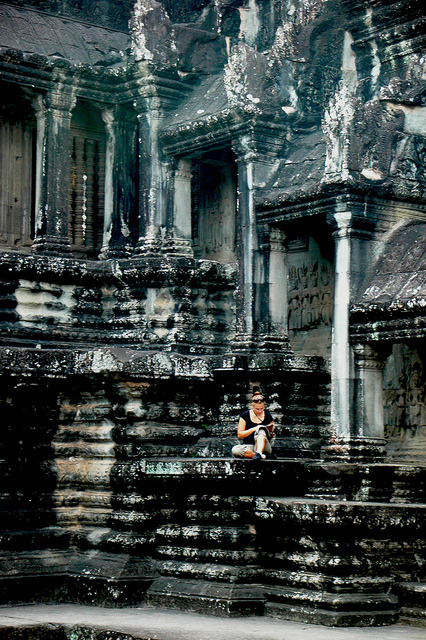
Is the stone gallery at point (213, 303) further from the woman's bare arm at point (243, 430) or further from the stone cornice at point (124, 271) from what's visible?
the woman's bare arm at point (243, 430)

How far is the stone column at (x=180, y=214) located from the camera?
52.8ft

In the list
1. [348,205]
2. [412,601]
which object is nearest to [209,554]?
[412,601]

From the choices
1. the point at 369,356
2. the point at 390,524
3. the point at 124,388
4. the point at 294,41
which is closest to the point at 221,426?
the point at 124,388

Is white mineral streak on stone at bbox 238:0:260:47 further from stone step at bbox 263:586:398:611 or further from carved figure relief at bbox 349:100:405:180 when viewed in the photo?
stone step at bbox 263:586:398:611

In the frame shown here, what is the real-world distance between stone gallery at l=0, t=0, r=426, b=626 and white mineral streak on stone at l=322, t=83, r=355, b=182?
0.11ft

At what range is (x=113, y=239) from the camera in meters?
16.7

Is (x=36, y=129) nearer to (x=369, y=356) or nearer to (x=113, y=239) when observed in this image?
(x=113, y=239)

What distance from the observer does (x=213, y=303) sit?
15.9 metres

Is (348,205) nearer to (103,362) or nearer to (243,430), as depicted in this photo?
(243,430)

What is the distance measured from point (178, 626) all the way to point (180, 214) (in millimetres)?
6384

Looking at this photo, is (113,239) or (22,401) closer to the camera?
(22,401)

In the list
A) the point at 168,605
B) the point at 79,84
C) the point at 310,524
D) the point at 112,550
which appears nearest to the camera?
the point at 310,524

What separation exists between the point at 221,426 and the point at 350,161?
377cm

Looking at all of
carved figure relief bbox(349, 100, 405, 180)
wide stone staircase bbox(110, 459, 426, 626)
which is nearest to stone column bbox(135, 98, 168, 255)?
carved figure relief bbox(349, 100, 405, 180)
